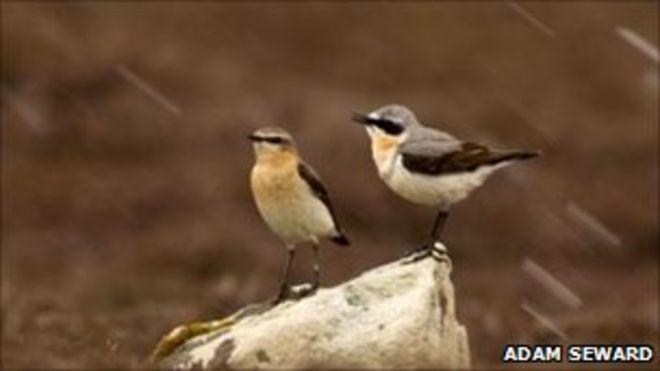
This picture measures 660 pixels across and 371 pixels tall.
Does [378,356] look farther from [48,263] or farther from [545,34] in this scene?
[545,34]

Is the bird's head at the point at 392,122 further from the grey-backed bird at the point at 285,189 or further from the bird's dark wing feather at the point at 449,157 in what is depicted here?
the grey-backed bird at the point at 285,189

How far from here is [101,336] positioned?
21094 mm

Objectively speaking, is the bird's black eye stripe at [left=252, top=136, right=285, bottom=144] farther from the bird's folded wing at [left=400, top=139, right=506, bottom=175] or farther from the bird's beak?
the bird's folded wing at [left=400, top=139, right=506, bottom=175]

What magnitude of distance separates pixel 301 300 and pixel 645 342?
35.6 ft

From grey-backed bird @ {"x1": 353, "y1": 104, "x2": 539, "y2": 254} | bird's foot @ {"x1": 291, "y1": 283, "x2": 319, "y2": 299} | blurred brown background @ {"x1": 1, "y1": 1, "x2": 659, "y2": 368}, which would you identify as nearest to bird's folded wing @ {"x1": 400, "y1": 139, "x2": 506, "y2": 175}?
grey-backed bird @ {"x1": 353, "y1": 104, "x2": 539, "y2": 254}

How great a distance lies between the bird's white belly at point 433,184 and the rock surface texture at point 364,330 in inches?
30.6

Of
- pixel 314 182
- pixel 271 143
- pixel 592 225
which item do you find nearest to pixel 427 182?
pixel 314 182

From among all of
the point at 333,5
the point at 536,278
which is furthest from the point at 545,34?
the point at 536,278

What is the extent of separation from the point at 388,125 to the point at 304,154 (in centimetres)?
2688

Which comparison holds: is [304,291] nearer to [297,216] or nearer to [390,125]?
[297,216]

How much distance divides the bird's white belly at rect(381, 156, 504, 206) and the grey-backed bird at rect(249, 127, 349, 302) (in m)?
0.64

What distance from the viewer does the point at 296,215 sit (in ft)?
41.7

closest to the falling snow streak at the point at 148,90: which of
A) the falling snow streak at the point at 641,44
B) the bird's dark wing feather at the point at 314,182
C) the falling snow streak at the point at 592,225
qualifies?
the falling snow streak at the point at 592,225

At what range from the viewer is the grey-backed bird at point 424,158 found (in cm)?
1217
